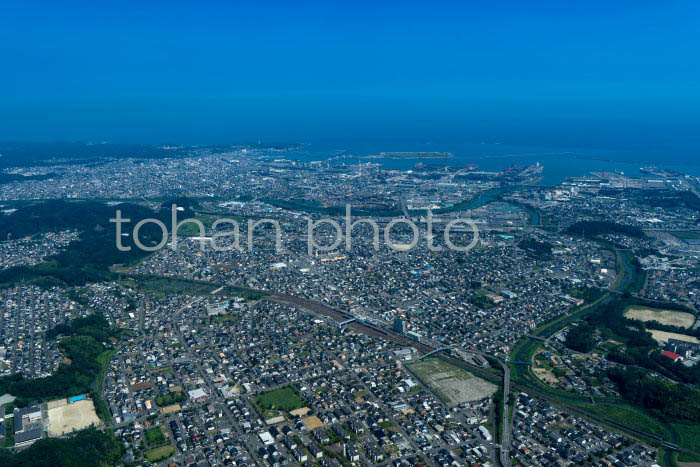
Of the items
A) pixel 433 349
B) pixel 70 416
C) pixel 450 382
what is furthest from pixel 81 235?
pixel 450 382

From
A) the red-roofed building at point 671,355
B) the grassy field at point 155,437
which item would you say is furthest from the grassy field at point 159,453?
the red-roofed building at point 671,355

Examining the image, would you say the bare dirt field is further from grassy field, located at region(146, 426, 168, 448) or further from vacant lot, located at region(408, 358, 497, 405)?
vacant lot, located at region(408, 358, 497, 405)

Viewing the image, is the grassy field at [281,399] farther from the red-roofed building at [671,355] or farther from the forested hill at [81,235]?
the forested hill at [81,235]

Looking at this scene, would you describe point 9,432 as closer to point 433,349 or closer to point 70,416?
point 70,416

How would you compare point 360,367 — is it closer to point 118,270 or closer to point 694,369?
point 694,369

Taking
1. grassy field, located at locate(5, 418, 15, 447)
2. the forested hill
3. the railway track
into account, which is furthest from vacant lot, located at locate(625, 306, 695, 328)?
the forested hill

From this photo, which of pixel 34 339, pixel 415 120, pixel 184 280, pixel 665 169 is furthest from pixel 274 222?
pixel 415 120
